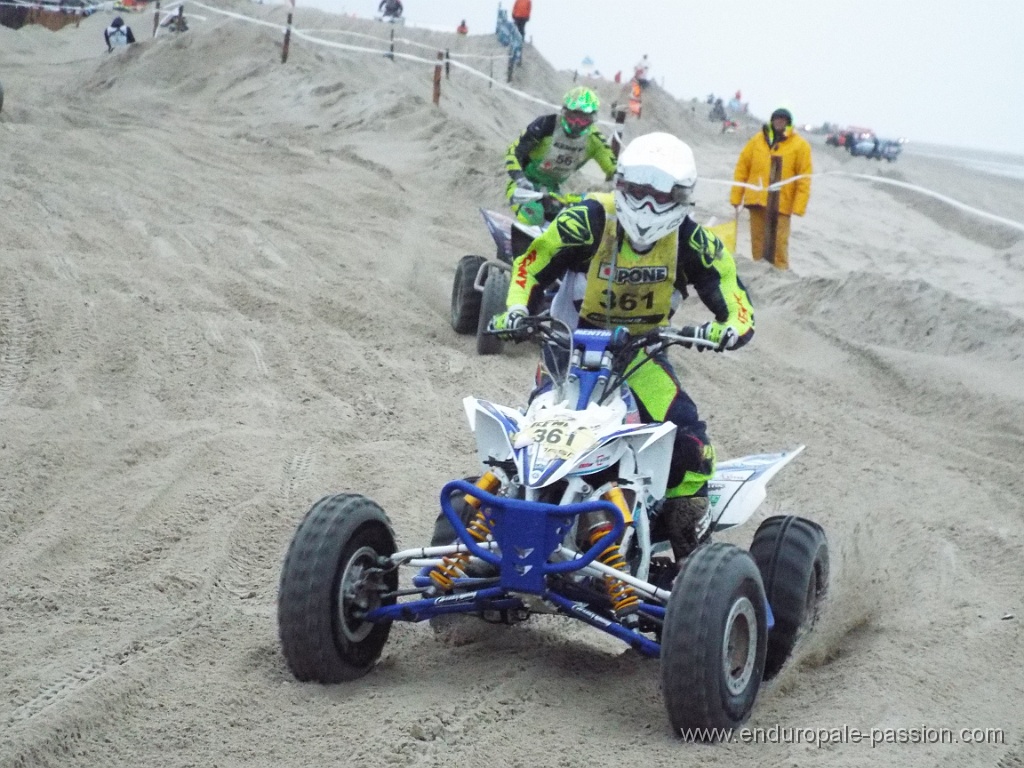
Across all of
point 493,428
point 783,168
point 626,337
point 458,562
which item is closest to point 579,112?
point 783,168

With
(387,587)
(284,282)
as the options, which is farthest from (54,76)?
(387,587)

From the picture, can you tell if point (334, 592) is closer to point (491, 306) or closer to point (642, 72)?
point (491, 306)

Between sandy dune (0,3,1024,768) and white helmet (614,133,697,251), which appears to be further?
white helmet (614,133,697,251)

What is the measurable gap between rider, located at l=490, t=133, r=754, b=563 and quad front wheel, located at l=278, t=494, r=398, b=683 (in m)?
1.03

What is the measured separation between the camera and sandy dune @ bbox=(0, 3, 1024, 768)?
427cm

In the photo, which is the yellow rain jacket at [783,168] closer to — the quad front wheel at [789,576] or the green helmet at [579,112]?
the green helmet at [579,112]

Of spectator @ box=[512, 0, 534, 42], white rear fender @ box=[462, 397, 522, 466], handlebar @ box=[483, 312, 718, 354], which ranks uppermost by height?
spectator @ box=[512, 0, 534, 42]

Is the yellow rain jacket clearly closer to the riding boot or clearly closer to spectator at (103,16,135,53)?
the riding boot

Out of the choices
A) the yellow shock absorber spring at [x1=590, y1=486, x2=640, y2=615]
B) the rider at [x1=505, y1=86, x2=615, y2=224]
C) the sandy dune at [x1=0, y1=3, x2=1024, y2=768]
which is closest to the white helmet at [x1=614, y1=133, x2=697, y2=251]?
the yellow shock absorber spring at [x1=590, y1=486, x2=640, y2=615]

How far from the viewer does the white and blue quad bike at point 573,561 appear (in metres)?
4.16

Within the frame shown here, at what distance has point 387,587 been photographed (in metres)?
4.80

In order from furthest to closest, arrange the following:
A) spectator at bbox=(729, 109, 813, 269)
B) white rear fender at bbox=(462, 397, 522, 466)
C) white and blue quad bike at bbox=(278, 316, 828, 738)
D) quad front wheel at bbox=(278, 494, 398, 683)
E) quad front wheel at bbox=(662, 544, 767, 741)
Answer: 1. spectator at bbox=(729, 109, 813, 269)
2. white rear fender at bbox=(462, 397, 522, 466)
3. quad front wheel at bbox=(278, 494, 398, 683)
4. white and blue quad bike at bbox=(278, 316, 828, 738)
5. quad front wheel at bbox=(662, 544, 767, 741)

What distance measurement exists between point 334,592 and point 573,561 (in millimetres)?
824

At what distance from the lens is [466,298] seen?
32.6ft
